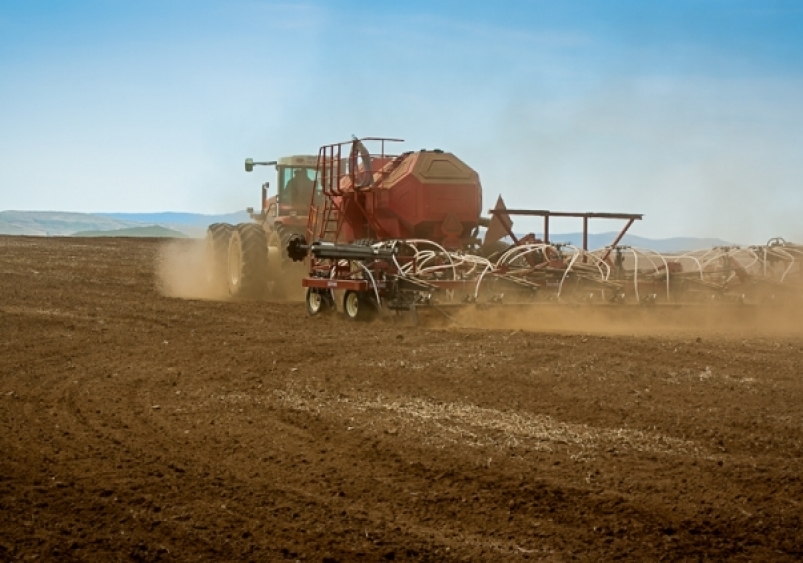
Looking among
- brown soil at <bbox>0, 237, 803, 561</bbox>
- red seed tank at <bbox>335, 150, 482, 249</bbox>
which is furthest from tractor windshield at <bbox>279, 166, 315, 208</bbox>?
brown soil at <bbox>0, 237, 803, 561</bbox>

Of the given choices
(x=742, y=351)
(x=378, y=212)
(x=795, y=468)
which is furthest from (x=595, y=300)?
(x=795, y=468)

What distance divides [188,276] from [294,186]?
325 cm

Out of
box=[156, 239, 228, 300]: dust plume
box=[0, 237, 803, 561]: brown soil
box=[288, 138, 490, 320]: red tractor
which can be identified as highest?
box=[288, 138, 490, 320]: red tractor

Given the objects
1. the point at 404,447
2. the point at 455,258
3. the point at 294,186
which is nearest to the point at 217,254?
the point at 294,186

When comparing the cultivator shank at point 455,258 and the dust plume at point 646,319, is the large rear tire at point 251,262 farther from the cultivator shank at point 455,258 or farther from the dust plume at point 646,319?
the dust plume at point 646,319

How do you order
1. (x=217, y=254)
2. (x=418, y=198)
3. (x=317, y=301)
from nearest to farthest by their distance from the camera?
(x=317, y=301) → (x=418, y=198) → (x=217, y=254)

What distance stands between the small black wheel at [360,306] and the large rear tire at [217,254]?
598 cm

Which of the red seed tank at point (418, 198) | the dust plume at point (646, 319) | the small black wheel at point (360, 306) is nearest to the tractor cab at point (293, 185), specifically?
the red seed tank at point (418, 198)

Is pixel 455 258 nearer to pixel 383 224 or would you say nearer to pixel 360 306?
pixel 360 306

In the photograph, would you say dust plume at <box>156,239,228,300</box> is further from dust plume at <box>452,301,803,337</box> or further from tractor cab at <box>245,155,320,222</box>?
dust plume at <box>452,301,803,337</box>

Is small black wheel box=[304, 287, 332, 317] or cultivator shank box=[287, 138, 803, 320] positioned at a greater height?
cultivator shank box=[287, 138, 803, 320]

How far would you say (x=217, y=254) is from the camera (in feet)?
63.2

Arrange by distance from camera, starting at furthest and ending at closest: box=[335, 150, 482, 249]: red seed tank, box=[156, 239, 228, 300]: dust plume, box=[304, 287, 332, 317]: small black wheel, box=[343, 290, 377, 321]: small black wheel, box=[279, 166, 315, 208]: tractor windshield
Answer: box=[279, 166, 315, 208]: tractor windshield, box=[156, 239, 228, 300]: dust plume, box=[335, 150, 482, 249]: red seed tank, box=[304, 287, 332, 317]: small black wheel, box=[343, 290, 377, 321]: small black wheel

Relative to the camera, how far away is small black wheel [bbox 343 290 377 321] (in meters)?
13.4
